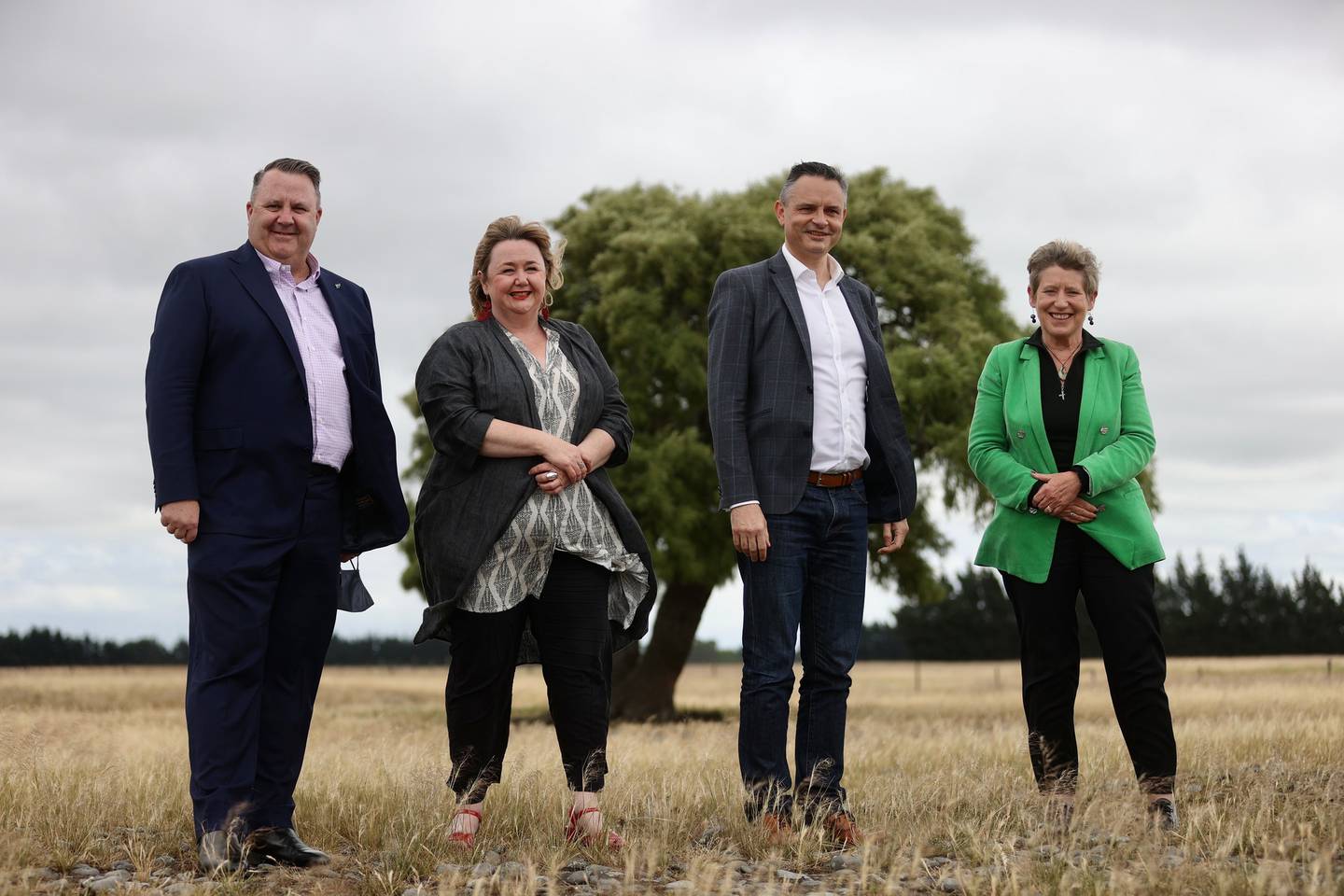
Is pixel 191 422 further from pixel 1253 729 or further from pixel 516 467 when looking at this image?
pixel 1253 729

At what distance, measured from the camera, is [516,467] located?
16.1 feet

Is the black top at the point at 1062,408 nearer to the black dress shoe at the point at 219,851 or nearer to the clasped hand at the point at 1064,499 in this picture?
the clasped hand at the point at 1064,499

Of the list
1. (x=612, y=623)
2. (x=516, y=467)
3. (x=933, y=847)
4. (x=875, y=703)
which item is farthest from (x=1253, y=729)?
(x=875, y=703)

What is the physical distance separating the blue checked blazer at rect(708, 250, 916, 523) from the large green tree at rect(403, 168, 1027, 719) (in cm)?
1027

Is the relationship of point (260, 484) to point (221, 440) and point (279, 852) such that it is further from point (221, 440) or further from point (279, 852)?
point (279, 852)

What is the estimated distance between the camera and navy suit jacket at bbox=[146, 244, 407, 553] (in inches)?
189

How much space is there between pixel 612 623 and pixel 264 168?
2353 mm

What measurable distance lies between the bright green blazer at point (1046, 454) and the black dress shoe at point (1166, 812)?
39.7 inches

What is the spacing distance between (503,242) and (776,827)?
2604 mm

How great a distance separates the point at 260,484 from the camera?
4848mm

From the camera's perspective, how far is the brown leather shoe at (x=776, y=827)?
Result: 4.91m

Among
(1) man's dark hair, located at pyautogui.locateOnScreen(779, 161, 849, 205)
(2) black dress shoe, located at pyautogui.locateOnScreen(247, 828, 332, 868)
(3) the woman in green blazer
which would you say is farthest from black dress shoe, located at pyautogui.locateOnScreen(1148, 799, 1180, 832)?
(2) black dress shoe, located at pyautogui.locateOnScreen(247, 828, 332, 868)

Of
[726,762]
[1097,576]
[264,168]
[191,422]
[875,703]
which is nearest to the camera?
[191,422]

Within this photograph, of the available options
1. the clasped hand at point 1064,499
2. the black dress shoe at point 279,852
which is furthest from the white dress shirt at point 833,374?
the black dress shoe at point 279,852
